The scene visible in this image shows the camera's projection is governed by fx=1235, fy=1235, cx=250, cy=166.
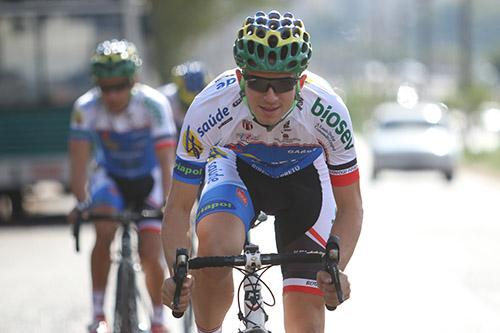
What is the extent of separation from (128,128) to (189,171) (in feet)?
9.53

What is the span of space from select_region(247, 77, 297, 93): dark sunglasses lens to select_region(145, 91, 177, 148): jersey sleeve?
281 cm

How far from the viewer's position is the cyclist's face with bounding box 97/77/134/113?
7.89 meters

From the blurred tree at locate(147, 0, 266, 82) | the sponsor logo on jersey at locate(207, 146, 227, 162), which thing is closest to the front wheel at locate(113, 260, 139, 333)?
the sponsor logo on jersey at locate(207, 146, 227, 162)

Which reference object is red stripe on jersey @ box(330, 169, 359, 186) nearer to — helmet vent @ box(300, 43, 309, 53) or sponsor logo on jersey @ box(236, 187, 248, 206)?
sponsor logo on jersey @ box(236, 187, 248, 206)

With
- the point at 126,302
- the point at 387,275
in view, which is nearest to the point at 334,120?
the point at 126,302

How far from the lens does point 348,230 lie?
17.6 ft

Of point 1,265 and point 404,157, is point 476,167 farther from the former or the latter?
point 1,265

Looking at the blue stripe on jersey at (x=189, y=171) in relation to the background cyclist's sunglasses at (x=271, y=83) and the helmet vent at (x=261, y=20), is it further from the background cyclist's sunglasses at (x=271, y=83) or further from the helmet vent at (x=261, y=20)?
the helmet vent at (x=261, y=20)

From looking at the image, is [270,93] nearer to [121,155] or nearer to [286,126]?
[286,126]

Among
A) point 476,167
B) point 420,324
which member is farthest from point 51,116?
point 476,167

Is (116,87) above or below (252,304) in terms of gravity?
above

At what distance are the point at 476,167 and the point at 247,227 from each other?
28399mm

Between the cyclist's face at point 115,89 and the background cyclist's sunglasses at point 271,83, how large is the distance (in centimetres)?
283

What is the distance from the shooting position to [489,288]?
11.5 metres
